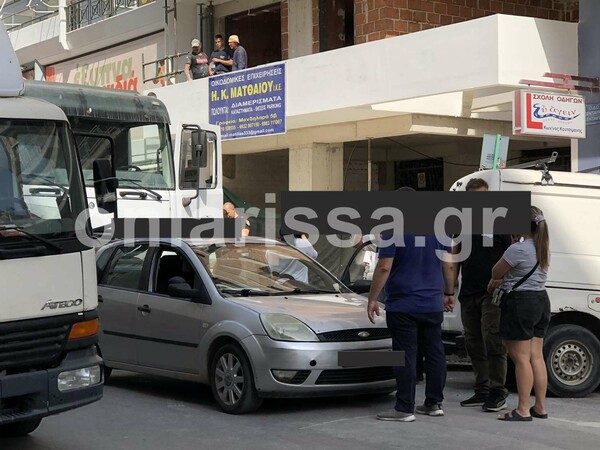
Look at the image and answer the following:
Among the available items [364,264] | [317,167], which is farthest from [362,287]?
[317,167]

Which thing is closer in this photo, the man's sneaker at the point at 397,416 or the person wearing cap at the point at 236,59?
the man's sneaker at the point at 397,416

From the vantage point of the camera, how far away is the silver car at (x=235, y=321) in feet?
27.2

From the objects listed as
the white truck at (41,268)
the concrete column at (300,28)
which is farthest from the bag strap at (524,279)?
the concrete column at (300,28)

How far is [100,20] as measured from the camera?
27.7m

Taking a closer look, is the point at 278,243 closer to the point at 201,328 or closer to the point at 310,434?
the point at 201,328

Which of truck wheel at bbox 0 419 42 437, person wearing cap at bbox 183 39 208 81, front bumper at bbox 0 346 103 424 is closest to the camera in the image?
front bumper at bbox 0 346 103 424

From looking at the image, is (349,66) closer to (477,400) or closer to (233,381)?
(477,400)

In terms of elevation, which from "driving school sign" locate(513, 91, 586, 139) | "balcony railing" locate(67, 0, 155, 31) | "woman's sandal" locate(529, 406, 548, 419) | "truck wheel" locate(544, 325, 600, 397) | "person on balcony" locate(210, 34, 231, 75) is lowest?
"woman's sandal" locate(529, 406, 548, 419)

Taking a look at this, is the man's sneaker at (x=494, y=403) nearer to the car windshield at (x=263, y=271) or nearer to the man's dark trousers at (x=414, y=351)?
the man's dark trousers at (x=414, y=351)

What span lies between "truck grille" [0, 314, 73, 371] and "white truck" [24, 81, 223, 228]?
6302mm

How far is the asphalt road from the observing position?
24.2ft

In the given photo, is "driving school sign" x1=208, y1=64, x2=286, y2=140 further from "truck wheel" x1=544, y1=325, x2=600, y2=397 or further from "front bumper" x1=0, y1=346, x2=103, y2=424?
"front bumper" x1=0, y1=346, x2=103, y2=424

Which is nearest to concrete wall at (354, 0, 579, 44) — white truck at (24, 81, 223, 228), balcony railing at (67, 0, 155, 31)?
white truck at (24, 81, 223, 228)

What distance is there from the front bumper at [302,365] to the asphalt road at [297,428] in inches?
9.7
